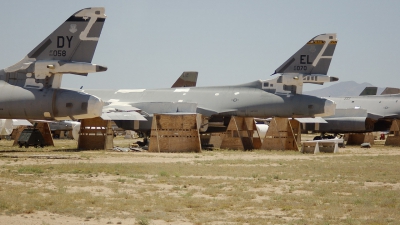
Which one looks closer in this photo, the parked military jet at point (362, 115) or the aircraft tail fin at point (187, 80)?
the parked military jet at point (362, 115)

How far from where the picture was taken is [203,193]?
14.6m

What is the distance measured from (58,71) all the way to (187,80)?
91.4 feet

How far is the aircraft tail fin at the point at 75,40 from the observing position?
975 inches

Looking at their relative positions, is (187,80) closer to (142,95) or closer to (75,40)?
(142,95)

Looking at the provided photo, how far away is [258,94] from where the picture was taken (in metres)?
38.0

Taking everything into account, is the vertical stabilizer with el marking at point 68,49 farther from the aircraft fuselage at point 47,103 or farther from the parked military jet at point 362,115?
the parked military jet at point 362,115

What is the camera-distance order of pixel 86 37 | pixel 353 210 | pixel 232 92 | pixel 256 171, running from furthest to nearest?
pixel 232 92 → pixel 86 37 → pixel 256 171 → pixel 353 210

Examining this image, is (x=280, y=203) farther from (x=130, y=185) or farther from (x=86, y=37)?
(x=86, y=37)

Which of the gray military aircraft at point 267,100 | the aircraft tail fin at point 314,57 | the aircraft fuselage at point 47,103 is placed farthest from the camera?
the aircraft tail fin at point 314,57

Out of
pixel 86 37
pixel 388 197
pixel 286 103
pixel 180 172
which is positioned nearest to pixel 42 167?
pixel 180 172

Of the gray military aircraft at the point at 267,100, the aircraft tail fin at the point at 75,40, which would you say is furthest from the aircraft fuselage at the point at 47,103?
the gray military aircraft at the point at 267,100

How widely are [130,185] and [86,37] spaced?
34.9ft

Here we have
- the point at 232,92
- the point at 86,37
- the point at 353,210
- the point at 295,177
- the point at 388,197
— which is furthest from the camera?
the point at 232,92

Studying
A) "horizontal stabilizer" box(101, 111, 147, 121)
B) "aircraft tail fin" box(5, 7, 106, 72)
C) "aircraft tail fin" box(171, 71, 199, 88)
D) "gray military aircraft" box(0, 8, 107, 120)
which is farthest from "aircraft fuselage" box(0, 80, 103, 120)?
"aircraft tail fin" box(171, 71, 199, 88)
